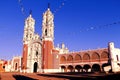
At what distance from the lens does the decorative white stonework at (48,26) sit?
177 feet

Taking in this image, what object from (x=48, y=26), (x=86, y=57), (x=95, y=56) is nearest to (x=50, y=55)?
(x=48, y=26)

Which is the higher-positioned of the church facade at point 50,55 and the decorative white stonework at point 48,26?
the decorative white stonework at point 48,26

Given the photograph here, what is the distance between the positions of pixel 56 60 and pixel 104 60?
588 inches

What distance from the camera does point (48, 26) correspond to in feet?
181

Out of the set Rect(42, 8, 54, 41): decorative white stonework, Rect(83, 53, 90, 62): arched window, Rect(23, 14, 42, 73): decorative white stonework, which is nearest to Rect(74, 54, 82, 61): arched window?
Rect(83, 53, 90, 62): arched window

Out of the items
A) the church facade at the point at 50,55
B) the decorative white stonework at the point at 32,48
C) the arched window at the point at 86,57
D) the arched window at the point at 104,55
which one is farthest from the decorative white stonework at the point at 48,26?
the arched window at the point at 104,55

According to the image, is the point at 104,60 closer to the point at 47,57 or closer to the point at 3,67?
the point at 47,57

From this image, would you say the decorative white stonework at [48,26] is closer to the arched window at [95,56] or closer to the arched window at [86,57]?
the arched window at [86,57]

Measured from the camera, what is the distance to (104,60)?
4931cm

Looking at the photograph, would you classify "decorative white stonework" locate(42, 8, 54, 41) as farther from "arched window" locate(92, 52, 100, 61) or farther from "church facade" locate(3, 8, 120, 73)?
"arched window" locate(92, 52, 100, 61)

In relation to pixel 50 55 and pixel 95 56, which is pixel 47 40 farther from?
pixel 95 56

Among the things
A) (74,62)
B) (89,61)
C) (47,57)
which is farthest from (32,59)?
(89,61)

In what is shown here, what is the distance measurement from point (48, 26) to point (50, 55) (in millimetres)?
8982

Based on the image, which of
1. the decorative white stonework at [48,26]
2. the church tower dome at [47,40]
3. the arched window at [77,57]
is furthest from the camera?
the arched window at [77,57]
